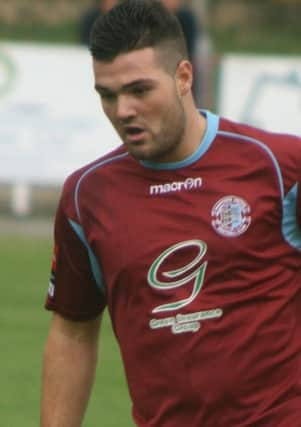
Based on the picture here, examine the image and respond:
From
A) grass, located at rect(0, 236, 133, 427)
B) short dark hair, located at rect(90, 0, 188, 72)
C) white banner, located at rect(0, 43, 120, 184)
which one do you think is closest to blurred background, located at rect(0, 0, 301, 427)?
white banner, located at rect(0, 43, 120, 184)

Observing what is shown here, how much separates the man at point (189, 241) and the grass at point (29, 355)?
3586mm

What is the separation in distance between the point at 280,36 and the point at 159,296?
97.0ft

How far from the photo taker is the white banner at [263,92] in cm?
1564

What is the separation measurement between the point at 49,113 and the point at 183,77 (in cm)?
1094

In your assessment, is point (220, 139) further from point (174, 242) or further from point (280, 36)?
point (280, 36)

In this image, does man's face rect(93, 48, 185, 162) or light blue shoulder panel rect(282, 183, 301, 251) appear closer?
man's face rect(93, 48, 185, 162)

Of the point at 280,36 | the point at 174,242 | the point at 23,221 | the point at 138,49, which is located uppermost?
the point at 138,49

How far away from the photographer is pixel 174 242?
Result: 4637 millimetres

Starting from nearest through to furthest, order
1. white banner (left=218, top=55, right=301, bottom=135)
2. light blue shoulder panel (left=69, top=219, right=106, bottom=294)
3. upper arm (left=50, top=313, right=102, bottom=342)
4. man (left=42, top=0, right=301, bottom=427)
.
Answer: man (left=42, top=0, right=301, bottom=427) → light blue shoulder panel (left=69, top=219, right=106, bottom=294) → upper arm (left=50, top=313, right=102, bottom=342) → white banner (left=218, top=55, right=301, bottom=135)

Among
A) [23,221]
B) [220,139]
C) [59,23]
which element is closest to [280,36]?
[59,23]

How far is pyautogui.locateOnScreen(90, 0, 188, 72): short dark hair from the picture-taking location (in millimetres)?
4562

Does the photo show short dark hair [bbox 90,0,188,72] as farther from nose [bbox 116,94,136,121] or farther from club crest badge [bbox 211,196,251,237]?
club crest badge [bbox 211,196,251,237]

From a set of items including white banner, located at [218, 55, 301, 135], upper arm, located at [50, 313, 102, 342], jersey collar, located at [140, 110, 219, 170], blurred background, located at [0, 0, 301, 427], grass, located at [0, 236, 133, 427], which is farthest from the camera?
white banner, located at [218, 55, 301, 135]

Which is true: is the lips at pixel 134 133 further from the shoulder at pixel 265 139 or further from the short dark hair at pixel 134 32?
the shoulder at pixel 265 139
